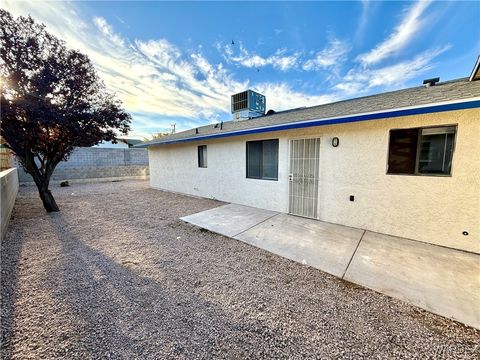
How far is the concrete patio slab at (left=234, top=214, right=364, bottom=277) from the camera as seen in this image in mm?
3113

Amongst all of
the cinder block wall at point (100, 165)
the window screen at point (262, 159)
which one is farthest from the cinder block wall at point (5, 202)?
the cinder block wall at point (100, 165)

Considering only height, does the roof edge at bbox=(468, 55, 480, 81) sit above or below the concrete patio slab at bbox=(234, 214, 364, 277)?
above

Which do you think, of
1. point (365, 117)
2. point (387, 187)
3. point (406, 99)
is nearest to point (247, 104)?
point (365, 117)

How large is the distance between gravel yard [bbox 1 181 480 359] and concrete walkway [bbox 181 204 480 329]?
0.81ft

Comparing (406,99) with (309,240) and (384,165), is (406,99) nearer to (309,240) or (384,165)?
(384,165)

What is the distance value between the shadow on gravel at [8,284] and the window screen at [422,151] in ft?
19.6

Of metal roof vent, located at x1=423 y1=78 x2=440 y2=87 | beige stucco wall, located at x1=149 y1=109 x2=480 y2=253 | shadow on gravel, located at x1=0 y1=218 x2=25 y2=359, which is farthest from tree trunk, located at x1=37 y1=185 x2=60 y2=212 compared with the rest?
metal roof vent, located at x1=423 y1=78 x2=440 y2=87

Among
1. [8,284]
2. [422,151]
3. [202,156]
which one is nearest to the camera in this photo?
[8,284]

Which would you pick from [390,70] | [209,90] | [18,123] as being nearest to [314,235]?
[390,70]

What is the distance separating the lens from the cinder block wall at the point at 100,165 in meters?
12.3

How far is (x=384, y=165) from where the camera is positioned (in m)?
4.05

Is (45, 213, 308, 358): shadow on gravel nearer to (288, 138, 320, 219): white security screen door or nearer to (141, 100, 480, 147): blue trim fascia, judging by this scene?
(288, 138, 320, 219): white security screen door

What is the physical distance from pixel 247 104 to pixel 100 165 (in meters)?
11.9

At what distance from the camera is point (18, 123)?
4.90 meters
